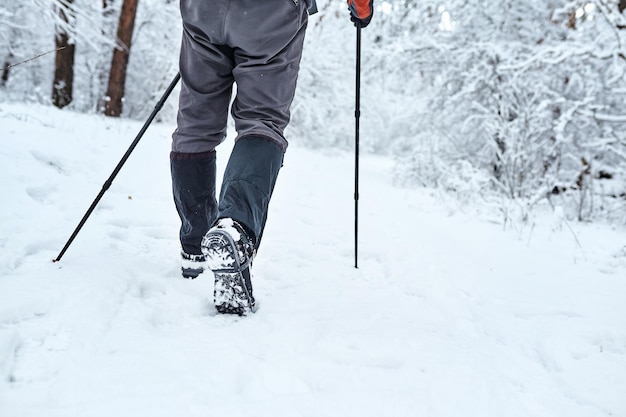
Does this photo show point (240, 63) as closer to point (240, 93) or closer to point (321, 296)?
point (240, 93)

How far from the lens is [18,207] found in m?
2.17

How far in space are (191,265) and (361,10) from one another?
4.55 feet

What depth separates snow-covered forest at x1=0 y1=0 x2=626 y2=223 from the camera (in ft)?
17.8

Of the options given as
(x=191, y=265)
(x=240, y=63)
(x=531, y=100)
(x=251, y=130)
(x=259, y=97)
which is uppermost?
(x=531, y=100)

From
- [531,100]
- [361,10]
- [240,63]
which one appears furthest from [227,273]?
[531,100]

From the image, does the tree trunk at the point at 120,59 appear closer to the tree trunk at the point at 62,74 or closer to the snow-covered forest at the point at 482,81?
the snow-covered forest at the point at 482,81

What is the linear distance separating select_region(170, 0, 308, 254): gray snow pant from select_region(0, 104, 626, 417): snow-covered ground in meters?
0.40

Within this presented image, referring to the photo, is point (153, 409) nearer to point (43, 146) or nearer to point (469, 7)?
point (43, 146)

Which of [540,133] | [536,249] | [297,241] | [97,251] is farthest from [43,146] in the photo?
[540,133]

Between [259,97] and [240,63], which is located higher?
[240,63]

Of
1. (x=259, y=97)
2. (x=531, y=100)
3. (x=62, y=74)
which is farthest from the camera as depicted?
(x=62, y=74)

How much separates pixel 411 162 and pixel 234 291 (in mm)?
7122

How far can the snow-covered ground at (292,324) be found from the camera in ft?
3.67

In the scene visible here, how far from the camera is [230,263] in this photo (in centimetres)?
144
